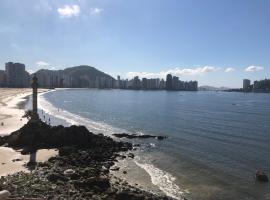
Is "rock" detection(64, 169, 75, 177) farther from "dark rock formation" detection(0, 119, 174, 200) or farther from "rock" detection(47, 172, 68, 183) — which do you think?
"rock" detection(47, 172, 68, 183)

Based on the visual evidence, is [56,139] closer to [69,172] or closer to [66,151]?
[66,151]

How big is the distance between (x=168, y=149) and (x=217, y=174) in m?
13.3

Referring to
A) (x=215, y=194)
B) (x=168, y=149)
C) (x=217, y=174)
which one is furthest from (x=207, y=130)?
(x=215, y=194)

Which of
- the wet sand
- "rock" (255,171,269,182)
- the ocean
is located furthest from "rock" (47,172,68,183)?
"rock" (255,171,269,182)

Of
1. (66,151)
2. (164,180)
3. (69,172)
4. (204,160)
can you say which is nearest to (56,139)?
(66,151)

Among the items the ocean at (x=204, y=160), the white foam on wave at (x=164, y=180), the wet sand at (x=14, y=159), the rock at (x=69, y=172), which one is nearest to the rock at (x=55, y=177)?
the rock at (x=69, y=172)

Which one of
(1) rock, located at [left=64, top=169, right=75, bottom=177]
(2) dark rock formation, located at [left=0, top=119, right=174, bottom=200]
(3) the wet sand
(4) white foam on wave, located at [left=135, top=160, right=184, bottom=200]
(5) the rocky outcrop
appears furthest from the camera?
(5) the rocky outcrop

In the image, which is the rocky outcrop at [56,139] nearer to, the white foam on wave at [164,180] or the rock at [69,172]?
the white foam on wave at [164,180]

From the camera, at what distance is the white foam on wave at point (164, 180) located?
3158 cm

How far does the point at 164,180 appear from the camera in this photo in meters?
35.5

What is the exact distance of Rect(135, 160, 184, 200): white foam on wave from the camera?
3158 centimetres

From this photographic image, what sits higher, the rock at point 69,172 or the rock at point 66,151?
the rock at point 66,151

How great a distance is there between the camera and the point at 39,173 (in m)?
33.7

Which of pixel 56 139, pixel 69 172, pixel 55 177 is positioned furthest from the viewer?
pixel 56 139
